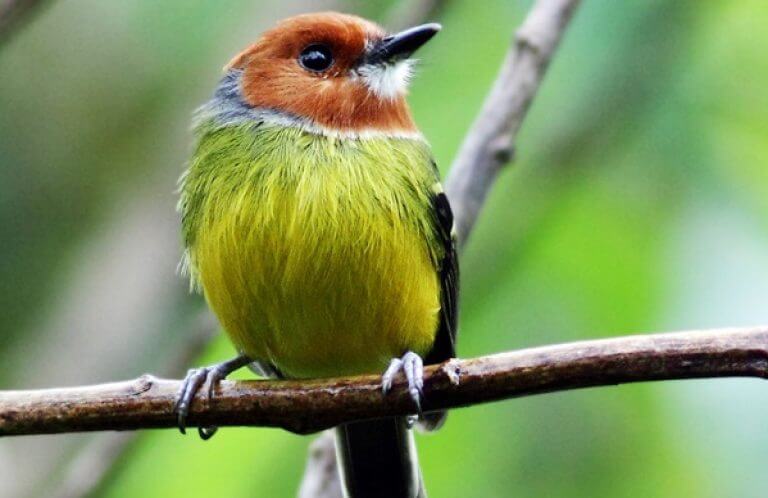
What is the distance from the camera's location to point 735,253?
4.65 m

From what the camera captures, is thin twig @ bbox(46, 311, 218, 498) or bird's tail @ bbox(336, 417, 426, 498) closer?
thin twig @ bbox(46, 311, 218, 498)

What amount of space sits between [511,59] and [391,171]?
771mm

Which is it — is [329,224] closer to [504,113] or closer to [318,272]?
[318,272]

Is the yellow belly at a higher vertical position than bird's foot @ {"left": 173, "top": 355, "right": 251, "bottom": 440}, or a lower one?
higher

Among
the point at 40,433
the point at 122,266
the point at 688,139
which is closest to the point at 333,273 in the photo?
the point at 40,433

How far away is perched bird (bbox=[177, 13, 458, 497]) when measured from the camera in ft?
13.1

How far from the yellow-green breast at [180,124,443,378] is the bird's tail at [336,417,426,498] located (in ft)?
1.20

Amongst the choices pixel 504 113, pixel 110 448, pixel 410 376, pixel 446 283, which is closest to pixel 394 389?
pixel 410 376

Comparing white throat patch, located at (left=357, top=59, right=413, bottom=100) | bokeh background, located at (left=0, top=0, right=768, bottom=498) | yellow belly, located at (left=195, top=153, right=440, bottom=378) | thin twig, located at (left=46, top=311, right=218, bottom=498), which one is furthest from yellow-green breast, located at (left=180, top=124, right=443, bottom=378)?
bokeh background, located at (left=0, top=0, right=768, bottom=498)

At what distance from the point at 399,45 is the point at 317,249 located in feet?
3.23

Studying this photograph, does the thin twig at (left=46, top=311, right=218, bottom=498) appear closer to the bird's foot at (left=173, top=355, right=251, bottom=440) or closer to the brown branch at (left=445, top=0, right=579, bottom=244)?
the bird's foot at (left=173, top=355, right=251, bottom=440)

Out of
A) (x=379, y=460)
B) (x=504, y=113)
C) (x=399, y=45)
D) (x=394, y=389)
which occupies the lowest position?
(x=379, y=460)

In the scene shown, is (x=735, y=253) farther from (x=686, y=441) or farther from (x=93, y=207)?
(x=93, y=207)

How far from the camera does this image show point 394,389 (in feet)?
11.5
